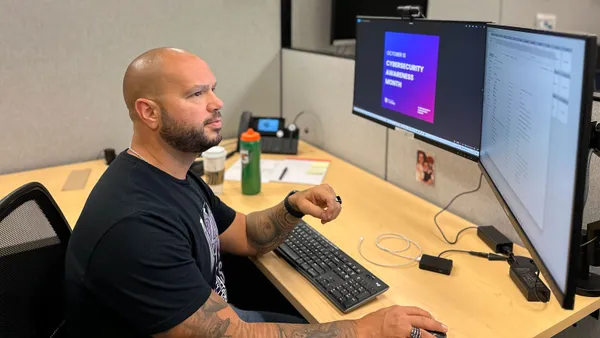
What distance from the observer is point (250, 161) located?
171cm

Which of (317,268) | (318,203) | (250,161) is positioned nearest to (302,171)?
(250,161)

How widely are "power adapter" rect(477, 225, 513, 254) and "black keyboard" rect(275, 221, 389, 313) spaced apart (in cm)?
36

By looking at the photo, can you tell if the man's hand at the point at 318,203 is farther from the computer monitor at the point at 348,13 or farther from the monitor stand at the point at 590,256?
the computer monitor at the point at 348,13

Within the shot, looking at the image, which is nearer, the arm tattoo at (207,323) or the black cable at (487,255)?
the arm tattoo at (207,323)

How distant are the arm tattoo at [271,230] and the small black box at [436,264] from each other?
1.09 feet

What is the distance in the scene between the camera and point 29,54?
1.88m

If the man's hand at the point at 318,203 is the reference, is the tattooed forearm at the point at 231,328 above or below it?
below

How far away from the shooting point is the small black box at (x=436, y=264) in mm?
1256

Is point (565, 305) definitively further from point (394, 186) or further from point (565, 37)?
point (394, 186)

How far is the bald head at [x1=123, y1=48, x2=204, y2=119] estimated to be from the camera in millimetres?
1070

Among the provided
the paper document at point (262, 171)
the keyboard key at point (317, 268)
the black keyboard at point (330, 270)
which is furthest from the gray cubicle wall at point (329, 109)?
the keyboard key at point (317, 268)

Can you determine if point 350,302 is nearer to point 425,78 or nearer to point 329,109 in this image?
point 425,78

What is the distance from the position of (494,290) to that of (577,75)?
609mm

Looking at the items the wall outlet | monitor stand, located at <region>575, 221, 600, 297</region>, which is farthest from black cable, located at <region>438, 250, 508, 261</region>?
the wall outlet
